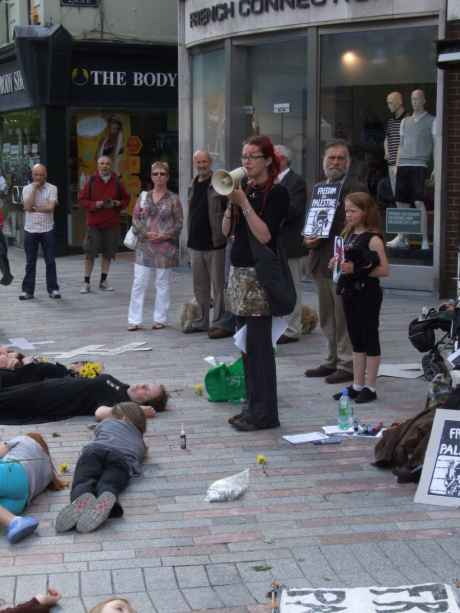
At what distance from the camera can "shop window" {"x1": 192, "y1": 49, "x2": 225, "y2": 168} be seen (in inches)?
643

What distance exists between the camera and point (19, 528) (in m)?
5.55

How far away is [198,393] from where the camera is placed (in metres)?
8.84

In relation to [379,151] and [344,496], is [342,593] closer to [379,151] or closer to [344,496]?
[344,496]

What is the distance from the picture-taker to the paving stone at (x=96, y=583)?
4.99 meters

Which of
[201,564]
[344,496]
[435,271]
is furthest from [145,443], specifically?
[435,271]

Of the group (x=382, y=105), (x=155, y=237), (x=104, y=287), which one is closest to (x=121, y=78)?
(x=104, y=287)

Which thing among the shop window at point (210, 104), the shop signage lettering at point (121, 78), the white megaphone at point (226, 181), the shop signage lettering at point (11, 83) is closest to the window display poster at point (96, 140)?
the shop signage lettering at point (121, 78)

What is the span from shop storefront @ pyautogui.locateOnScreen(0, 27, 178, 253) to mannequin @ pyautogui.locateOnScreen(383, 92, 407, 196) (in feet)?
22.6

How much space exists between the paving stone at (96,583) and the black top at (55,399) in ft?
9.40

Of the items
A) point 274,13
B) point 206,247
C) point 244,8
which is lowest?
point 206,247

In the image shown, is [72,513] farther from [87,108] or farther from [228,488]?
[87,108]

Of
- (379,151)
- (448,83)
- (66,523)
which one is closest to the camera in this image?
(66,523)

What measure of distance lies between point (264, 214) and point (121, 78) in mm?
12899

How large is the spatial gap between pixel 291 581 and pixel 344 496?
129cm
